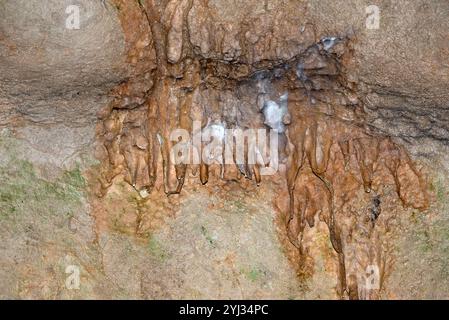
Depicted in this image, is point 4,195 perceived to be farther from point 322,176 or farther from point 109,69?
point 322,176

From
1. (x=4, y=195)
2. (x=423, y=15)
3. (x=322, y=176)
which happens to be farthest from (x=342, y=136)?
(x=4, y=195)

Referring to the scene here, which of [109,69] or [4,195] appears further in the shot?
[109,69]

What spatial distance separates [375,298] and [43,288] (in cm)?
192

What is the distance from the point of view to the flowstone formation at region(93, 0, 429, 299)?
4.02 m

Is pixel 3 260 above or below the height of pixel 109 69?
below

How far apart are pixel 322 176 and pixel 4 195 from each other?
178 centimetres

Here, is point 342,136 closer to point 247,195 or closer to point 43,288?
point 247,195

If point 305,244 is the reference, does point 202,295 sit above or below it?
below

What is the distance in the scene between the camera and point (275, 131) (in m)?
4.07

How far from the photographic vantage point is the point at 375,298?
13.7 feet

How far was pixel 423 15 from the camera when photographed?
4.34 m

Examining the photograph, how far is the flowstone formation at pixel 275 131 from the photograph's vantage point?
4.02 metres
